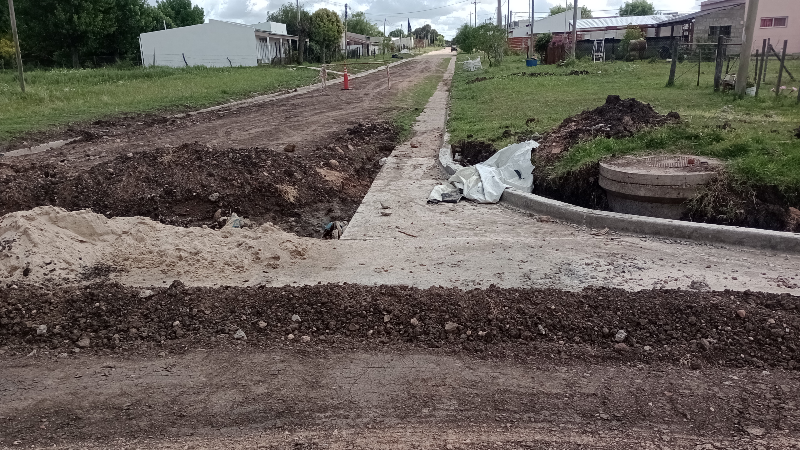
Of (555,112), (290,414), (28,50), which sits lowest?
(290,414)

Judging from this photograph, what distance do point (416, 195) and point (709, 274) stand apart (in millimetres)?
3854

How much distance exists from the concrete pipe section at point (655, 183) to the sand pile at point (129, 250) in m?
3.48

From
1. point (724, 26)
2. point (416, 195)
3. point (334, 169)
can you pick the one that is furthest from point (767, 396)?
point (724, 26)

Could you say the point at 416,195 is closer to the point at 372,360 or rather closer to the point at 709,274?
the point at 709,274

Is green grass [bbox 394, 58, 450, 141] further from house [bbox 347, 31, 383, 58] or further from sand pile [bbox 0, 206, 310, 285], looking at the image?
house [bbox 347, 31, 383, 58]

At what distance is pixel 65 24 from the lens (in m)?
46.6

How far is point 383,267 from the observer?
532cm

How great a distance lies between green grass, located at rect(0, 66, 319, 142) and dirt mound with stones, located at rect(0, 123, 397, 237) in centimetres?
578

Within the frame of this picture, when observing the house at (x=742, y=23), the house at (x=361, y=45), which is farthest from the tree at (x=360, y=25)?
the house at (x=742, y=23)

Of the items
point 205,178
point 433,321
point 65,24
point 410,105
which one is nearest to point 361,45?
point 65,24

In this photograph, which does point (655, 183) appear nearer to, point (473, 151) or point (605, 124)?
point (605, 124)

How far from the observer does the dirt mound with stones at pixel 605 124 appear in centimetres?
845

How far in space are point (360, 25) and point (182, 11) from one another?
47441 millimetres

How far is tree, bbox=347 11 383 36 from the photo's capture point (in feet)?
Answer: 391
